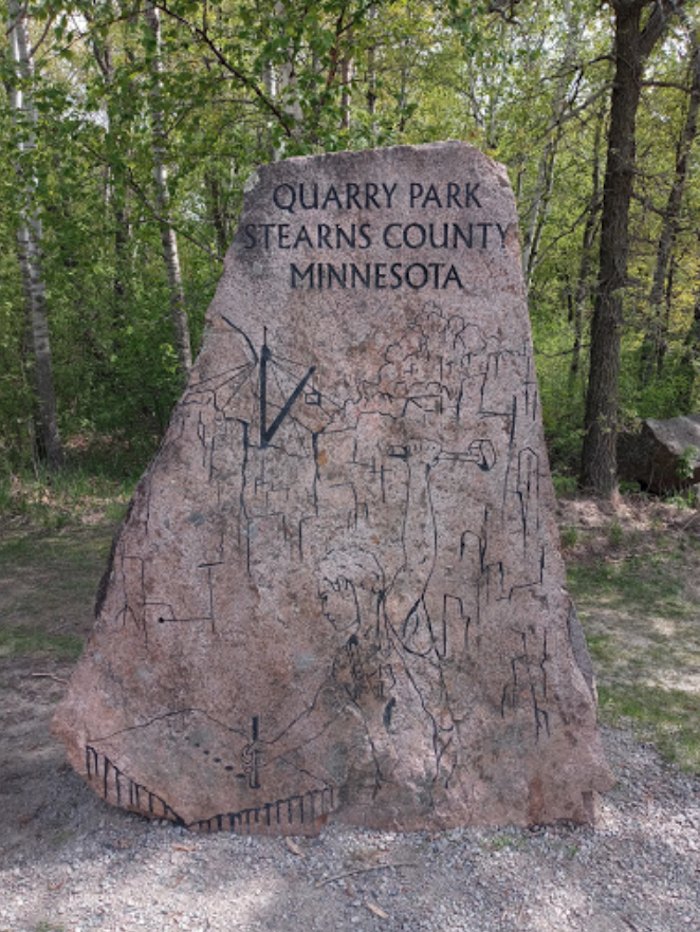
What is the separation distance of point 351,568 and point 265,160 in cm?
508

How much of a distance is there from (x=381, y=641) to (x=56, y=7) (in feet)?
17.9

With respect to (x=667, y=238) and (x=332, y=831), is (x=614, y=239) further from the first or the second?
(x=332, y=831)

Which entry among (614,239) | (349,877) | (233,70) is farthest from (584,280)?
(349,877)

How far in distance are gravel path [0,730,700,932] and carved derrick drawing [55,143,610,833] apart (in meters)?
0.13

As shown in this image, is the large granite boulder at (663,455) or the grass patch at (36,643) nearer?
the grass patch at (36,643)

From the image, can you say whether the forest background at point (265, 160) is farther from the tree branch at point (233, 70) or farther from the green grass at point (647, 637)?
the green grass at point (647, 637)

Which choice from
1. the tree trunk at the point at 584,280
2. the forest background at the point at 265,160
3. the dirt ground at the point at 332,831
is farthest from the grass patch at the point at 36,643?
the tree trunk at the point at 584,280

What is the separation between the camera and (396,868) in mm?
3264

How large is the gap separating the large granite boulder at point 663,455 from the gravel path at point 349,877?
5226mm

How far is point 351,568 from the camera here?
134 inches

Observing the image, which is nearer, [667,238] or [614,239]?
[614,239]

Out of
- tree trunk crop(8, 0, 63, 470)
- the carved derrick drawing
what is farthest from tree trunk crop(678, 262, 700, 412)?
the carved derrick drawing

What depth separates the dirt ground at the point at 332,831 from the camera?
3.06 m

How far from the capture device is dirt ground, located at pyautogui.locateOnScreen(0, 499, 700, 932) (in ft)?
10.0
